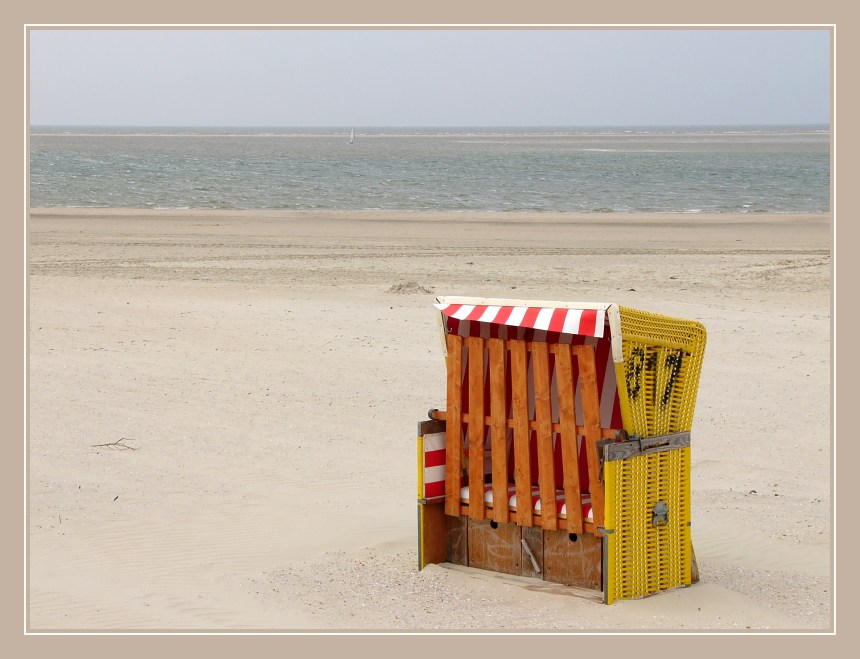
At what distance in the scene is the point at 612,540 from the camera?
7273mm

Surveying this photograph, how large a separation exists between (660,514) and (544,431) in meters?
0.90

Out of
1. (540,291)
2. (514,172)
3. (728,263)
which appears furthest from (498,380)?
(514,172)

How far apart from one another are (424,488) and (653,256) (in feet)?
65.9

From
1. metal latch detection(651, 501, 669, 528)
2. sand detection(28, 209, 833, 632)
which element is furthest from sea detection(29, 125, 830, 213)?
metal latch detection(651, 501, 669, 528)

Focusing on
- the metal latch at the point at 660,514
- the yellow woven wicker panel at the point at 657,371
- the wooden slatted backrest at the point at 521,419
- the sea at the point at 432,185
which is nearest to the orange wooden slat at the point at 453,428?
the wooden slatted backrest at the point at 521,419

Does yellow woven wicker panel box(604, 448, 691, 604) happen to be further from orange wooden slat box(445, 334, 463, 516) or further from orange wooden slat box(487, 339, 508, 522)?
orange wooden slat box(445, 334, 463, 516)

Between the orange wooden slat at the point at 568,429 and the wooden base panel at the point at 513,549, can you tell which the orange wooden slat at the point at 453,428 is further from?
the orange wooden slat at the point at 568,429

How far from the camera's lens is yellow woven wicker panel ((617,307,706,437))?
718 centimetres

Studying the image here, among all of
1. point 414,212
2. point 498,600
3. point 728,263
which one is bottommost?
point 498,600

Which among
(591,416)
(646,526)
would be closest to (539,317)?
(591,416)

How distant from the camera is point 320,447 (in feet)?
37.2

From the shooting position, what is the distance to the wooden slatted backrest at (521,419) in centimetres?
735

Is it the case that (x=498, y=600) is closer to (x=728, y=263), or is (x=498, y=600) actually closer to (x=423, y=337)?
(x=423, y=337)

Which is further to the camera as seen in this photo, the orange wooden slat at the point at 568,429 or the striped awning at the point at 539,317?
the orange wooden slat at the point at 568,429
